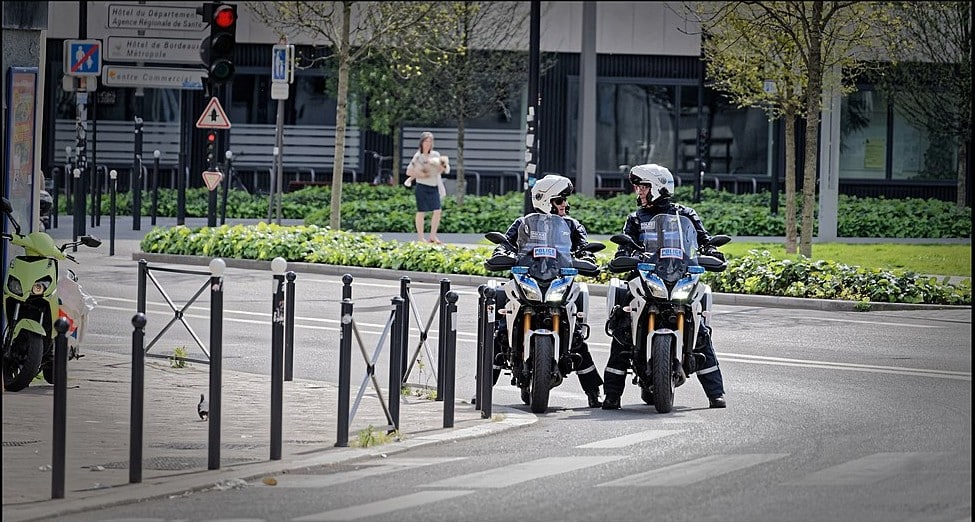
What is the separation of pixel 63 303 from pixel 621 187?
29601 millimetres

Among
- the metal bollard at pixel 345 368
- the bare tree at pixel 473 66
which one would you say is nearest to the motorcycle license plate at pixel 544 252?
the metal bollard at pixel 345 368

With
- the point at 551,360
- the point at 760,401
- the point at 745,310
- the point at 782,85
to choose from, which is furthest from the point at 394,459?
Result: the point at 782,85

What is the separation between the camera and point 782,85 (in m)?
27.8

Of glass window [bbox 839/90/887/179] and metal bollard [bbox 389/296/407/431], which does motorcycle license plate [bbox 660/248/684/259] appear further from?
glass window [bbox 839/90/887/179]

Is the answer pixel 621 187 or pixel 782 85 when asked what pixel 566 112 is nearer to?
pixel 621 187

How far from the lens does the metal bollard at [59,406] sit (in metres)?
7.86

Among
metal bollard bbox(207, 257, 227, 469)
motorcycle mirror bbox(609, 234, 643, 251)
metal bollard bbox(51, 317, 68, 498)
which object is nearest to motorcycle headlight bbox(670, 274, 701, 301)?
motorcycle mirror bbox(609, 234, 643, 251)

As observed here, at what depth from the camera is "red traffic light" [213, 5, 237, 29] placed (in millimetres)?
18156

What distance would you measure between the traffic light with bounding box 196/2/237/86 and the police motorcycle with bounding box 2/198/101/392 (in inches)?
263

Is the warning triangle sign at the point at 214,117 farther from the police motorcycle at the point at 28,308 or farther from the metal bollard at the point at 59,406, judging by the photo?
the metal bollard at the point at 59,406

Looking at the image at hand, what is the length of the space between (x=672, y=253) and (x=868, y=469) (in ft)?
9.21

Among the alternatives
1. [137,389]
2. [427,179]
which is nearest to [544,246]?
[137,389]

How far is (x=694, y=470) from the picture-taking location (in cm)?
884

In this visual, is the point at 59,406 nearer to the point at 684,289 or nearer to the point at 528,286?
the point at 528,286
